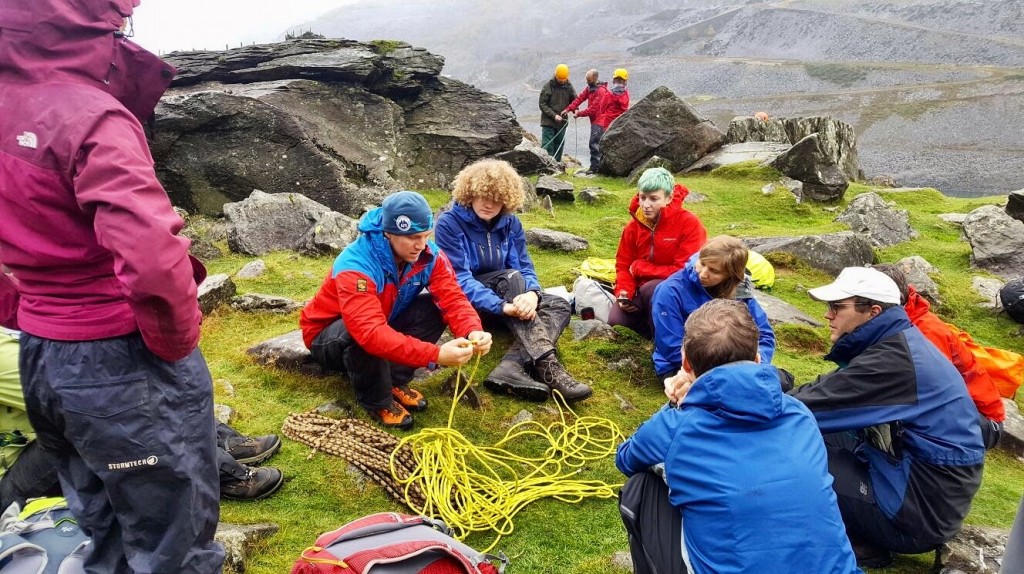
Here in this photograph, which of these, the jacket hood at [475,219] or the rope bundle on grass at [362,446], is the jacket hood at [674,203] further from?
the rope bundle on grass at [362,446]

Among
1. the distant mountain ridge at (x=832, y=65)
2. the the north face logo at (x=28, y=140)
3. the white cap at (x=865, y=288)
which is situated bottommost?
the distant mountain ridge at (x=832, y=65)

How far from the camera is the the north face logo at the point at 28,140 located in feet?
8.21

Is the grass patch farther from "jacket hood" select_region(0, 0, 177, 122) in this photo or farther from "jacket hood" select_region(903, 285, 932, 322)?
"jacket hood" select_region(0, 0, 177, 122)

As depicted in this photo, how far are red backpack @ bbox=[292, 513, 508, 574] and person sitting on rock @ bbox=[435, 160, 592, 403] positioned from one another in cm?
230

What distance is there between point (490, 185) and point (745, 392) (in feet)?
11.6

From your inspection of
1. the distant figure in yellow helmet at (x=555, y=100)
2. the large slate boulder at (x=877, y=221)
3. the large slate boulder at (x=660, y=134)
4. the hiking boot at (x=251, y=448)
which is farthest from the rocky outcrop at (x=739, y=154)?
the hiking boot at (x=251, y=448)

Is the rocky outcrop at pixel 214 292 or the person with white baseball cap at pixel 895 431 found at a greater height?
the person with white baseball cap at pixel 895 431

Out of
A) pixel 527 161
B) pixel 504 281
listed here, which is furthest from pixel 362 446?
pixel 527 161

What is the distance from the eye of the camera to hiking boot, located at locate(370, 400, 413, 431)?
5.07 metres

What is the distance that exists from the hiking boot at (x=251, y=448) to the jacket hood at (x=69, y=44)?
2.50 m

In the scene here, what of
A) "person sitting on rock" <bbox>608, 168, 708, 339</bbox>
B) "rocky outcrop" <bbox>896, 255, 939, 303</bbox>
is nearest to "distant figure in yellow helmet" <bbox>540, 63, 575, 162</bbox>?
"rocky outcrop" <bbox>896, 255, 939, 303</bbox>

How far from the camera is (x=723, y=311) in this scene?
125 inches

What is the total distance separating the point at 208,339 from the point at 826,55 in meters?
52.0

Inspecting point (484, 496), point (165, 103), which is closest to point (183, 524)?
point (484, 496)
